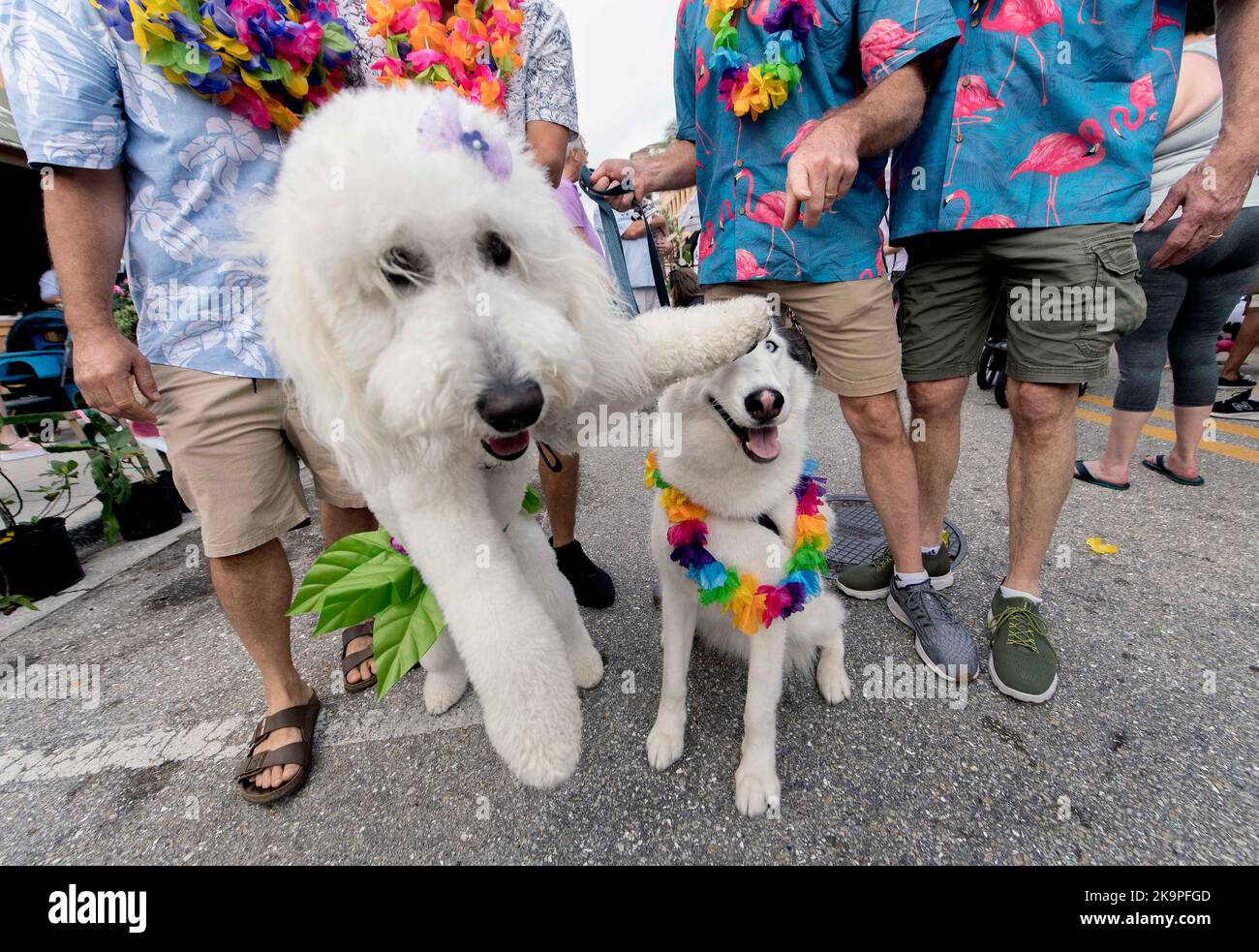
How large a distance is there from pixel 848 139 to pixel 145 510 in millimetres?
4708

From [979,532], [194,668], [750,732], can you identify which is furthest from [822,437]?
[194,668]

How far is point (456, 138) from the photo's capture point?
0.79 meters

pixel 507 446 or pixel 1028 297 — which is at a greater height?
pixel 1028 297

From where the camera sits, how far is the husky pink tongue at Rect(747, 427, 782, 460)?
1.37m

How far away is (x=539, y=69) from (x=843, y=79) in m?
1.02

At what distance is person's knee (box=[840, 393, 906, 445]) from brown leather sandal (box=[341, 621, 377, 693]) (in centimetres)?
203

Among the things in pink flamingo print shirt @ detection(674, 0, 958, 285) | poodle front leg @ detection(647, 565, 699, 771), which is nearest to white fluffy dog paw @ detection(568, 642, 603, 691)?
poodle front leg @ detection(647, 565, 699, 771)

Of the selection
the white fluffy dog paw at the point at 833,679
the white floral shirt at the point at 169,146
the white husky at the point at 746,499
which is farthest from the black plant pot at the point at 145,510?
the white fluffy dog paw at the point at 833,679

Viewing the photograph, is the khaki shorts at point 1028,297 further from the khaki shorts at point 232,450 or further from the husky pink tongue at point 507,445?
the khaki shorts at point 232,450

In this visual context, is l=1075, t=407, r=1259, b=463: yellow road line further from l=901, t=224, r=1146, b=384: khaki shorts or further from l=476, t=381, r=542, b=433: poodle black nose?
l=476, t=381, r=542, b=433: poodle black nose

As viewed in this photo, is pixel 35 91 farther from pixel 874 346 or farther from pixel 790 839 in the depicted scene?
pixel 790 839

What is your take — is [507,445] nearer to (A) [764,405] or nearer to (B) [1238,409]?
(A) [764,405]

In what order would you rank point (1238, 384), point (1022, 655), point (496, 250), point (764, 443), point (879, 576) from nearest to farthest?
point (496, 250)
point (764, 443)
point (1022, 655)
point (879, 576)
point (1238, 384)

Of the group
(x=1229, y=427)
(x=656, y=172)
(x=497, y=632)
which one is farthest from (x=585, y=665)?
(x=1229, y=427)
